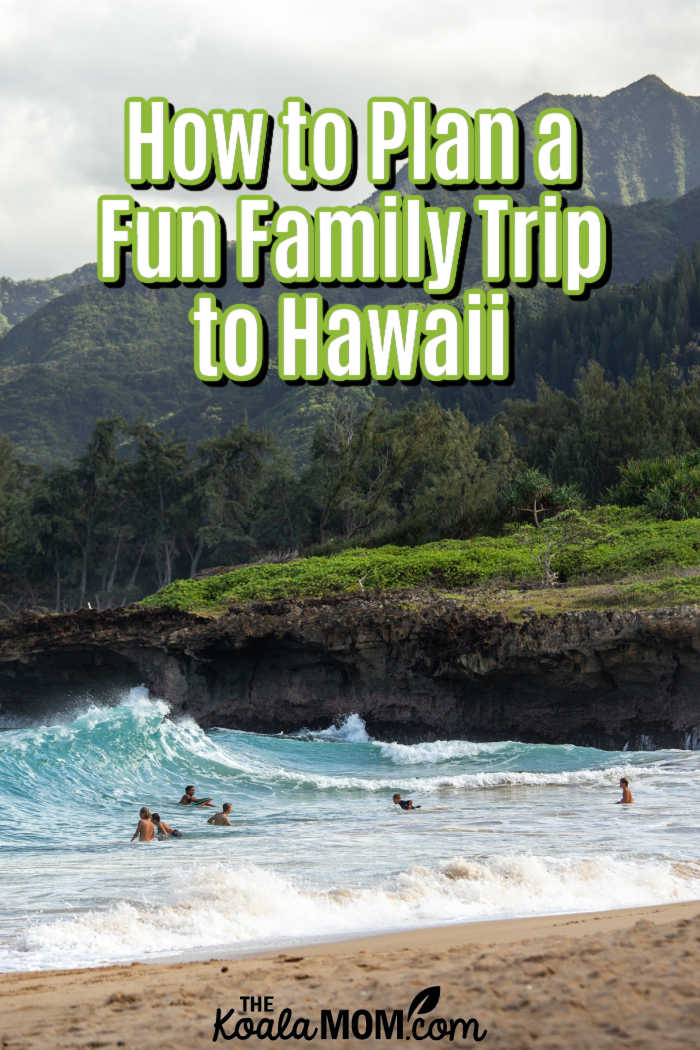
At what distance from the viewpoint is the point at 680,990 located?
5.31 m

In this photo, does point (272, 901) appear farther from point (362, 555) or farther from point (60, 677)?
point (362, 555)

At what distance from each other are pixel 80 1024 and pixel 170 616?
27.9 meters

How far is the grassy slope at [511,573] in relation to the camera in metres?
29.6

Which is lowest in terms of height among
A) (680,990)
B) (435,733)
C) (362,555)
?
(435,733)

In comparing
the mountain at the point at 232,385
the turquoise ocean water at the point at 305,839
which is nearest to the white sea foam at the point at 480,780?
the turquoise ocean water at the point at 305,839

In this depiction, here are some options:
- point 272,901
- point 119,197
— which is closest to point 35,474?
point 119,197

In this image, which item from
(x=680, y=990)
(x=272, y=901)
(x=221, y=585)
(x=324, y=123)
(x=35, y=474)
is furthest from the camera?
(x=35, y=474)

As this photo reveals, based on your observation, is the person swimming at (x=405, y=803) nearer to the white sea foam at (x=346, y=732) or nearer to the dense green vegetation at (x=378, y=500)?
the white sea foam at (x=346, y=732)

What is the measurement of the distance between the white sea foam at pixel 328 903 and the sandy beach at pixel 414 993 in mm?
1315

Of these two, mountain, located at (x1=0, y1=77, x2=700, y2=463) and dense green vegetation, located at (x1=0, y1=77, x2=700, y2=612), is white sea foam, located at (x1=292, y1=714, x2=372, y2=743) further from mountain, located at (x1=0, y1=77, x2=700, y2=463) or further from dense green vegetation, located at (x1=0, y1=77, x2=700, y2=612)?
mountain, located at (x1=0, y1=77, x2=700, y2=463)

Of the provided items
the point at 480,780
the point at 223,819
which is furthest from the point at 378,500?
the point at 223,819

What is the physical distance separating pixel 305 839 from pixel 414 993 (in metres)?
9.29

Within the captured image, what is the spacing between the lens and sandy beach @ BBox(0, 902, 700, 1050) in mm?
5004

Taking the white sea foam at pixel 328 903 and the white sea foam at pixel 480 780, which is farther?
the white sea foam at pixel 480 780
